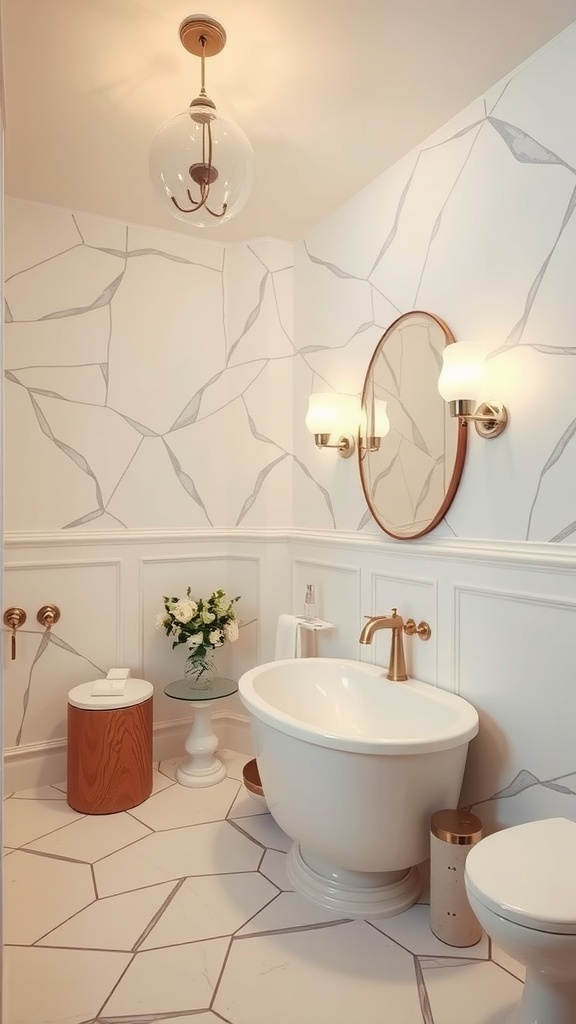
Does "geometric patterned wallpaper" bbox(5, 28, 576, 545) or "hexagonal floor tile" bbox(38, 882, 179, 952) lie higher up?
"geometric patterned wallpaper" bbox(5, 28, 576, 545)

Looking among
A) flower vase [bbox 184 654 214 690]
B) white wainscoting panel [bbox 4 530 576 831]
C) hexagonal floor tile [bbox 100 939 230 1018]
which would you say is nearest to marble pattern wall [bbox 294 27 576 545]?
white wainscoting panel [bbox 4 530 576 831]

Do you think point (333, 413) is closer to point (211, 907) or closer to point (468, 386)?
point (468, 386)

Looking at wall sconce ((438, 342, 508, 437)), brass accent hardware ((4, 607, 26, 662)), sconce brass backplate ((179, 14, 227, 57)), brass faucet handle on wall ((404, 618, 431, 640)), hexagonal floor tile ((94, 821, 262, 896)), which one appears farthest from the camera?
brass accent hardware ((4, 607, 26, 662))

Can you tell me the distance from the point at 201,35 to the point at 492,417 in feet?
4.47

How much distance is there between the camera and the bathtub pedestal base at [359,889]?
1878 millimetres

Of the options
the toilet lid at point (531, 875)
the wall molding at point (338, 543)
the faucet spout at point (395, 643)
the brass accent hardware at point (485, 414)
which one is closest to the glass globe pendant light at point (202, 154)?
the brass accent hardware at point (485, 414)

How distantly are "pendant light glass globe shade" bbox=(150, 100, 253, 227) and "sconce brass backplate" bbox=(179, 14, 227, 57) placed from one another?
0.69 feet

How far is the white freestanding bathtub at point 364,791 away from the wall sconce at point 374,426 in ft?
3.11

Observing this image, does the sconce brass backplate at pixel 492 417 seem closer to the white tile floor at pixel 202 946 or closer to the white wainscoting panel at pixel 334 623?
the white wainscoting panel at pixel 334 623

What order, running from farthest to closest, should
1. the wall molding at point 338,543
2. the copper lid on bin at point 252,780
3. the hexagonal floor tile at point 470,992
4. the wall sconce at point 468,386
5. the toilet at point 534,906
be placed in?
the copper lid on bin at point 252,780 < the wall sconce at point 468,386 < the wall molding at point 338,543 < the hexagonal floor tile at point 470,992 < the toilet at point 534,906

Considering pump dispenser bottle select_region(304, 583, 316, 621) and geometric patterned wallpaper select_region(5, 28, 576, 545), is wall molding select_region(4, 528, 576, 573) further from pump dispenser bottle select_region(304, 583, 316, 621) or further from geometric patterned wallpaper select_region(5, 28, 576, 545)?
pump dispenser bottle select_region(304, 583, 316, 621)

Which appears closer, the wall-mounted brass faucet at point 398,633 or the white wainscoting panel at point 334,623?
the white wainscoting panel at point 334,623

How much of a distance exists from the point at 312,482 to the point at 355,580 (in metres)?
0.56

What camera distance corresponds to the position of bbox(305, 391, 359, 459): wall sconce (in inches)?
102
